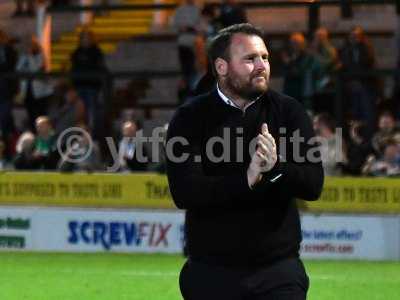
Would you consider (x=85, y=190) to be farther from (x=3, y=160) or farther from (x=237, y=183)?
(x=237, y=183)

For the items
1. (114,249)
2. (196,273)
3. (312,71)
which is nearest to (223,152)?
(196,273)

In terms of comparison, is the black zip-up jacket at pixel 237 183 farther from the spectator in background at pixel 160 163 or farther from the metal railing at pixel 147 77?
the metal railing at pixel 147 77

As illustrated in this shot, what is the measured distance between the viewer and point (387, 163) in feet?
52.5

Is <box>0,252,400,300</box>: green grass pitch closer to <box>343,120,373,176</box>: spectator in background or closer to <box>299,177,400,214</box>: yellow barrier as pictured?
<box>299,177,400,214</box>: yellow barrier

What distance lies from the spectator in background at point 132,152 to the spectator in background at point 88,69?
5.81 feet

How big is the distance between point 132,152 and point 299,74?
2534 mm

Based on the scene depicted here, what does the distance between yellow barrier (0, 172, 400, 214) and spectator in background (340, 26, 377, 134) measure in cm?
190

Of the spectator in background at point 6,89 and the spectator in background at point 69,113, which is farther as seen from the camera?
the spectator in background at point 6,89

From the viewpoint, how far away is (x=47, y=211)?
1653 cm

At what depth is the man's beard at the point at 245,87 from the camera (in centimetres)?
566

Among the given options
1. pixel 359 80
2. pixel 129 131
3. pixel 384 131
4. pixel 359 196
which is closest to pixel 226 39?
pixel 359 196

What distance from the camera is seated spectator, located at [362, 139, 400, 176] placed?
15844 mm

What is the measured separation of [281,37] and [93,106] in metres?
4.70

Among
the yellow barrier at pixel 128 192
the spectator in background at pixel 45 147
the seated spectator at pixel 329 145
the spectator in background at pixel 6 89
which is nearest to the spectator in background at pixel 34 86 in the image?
the spectator in background at pixel 6 89
